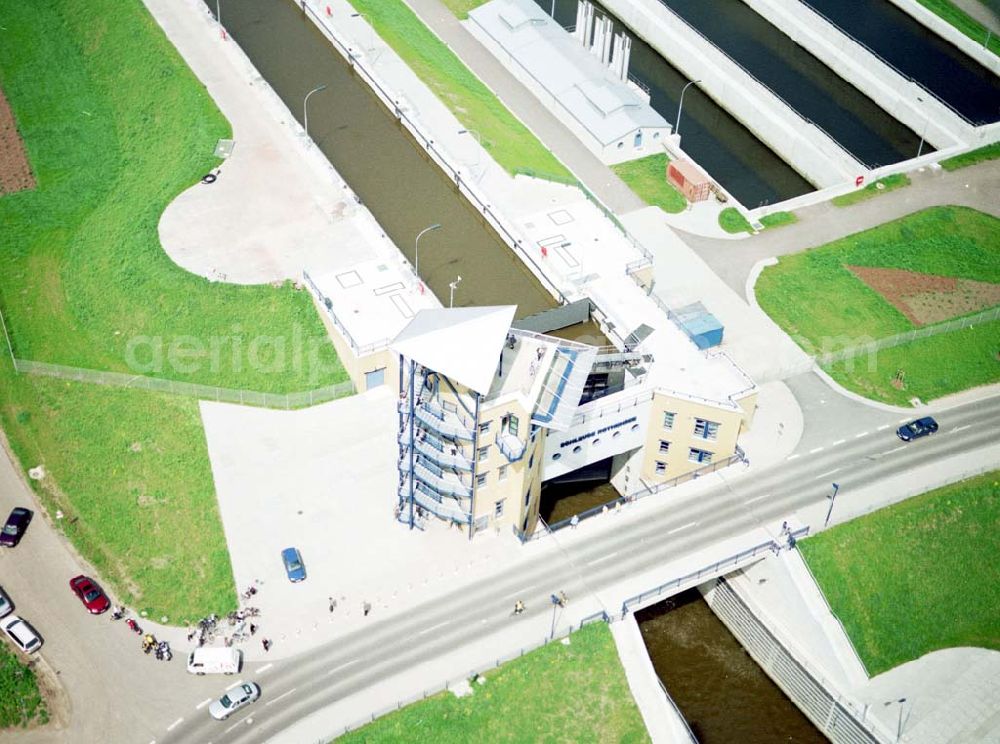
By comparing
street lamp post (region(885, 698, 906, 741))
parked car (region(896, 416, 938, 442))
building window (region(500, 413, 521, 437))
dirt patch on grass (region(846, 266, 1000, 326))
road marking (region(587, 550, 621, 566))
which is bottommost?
street lamp post (region(885, 698, 906, 741))

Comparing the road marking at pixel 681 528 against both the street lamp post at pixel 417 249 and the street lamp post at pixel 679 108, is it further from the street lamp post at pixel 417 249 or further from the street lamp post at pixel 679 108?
the street lamp post at pixel 679 108

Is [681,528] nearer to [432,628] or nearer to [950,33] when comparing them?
[432,628]

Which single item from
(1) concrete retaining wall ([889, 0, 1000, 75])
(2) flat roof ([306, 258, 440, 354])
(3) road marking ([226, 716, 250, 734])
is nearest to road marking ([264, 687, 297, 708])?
(3) road marking ([226, 716, 250, 734])

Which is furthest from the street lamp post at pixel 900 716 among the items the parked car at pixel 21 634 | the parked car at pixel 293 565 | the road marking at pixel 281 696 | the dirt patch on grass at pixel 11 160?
the dirt patch on grass at pixel 11 160

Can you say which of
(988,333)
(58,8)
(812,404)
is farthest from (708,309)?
(58,8)

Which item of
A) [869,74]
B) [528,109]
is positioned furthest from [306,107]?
[869,74]

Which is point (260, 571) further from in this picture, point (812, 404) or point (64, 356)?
point (812, 404)

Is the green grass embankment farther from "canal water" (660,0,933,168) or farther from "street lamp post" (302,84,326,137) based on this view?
"street lamp post" (302,84,326,137)
